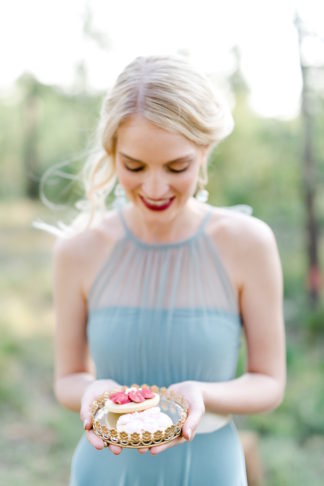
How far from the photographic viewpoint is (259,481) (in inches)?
132

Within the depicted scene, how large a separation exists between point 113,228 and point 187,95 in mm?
465

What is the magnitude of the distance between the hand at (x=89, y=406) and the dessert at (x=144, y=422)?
47mm

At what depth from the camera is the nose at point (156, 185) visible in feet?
5.14

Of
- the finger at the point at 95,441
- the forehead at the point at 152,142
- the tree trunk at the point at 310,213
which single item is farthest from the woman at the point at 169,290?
the tree trunk at the point at 310,213

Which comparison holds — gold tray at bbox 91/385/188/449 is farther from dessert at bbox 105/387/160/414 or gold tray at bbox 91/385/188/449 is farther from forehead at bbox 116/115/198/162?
forehead at bbox 116/115/198/162

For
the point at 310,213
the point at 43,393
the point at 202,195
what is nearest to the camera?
the point at 202,195

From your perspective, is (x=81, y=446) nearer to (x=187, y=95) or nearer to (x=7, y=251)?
(x=187, y=95)

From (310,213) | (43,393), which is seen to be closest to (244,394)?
(43,393)

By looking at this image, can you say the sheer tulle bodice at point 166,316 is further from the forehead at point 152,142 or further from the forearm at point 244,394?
the forehead at point 152,142

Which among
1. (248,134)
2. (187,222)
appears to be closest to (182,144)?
(187,222)

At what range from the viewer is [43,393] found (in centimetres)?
470

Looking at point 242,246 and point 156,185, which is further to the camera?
point 242,246

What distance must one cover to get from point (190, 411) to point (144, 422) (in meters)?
0.10

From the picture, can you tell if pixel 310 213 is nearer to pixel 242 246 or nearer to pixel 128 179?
pixel 242 246
